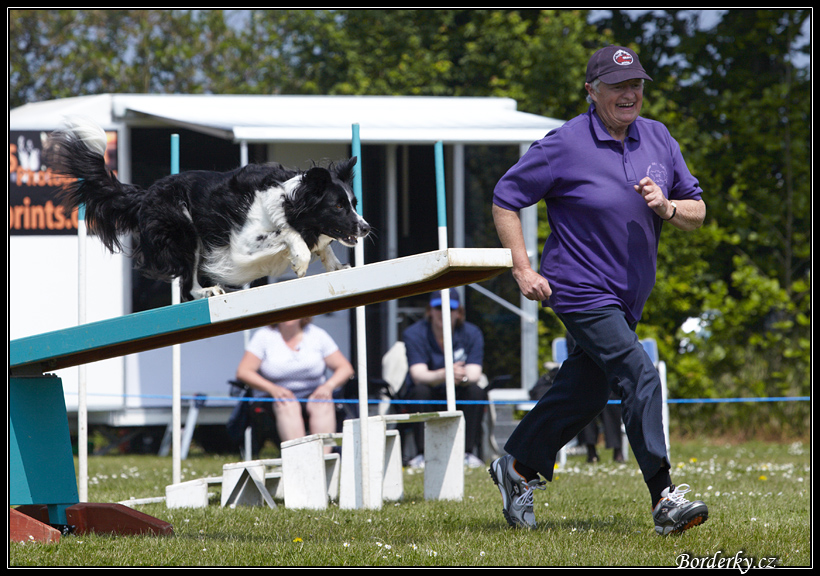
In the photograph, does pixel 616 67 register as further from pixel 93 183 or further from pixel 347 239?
pixel 93 183

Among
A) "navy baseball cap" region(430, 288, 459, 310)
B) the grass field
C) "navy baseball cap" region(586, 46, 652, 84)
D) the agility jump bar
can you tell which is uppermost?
"navy baseball cap" region(586, 46, 652, 84)

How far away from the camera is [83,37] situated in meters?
16.8

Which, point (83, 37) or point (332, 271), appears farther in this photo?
point (83, 37)

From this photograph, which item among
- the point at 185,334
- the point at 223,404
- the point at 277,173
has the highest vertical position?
the point at 277,173

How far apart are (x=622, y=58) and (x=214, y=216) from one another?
5.68 feet

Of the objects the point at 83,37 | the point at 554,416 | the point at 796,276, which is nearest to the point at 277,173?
the point at 554,416

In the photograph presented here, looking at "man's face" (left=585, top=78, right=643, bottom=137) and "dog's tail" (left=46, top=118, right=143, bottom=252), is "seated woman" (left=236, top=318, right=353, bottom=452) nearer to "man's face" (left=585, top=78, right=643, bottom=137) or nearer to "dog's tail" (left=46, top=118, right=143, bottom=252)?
"dog's tail" (left=46, top=118, right=143, bottom=252)

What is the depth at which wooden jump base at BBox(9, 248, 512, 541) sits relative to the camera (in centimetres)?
314

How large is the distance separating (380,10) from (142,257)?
1217cm

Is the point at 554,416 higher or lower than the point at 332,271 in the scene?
lower

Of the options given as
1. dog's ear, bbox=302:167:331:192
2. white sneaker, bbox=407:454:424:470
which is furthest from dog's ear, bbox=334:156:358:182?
white sneaker, bbox=407:454:424:470

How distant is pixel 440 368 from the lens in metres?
7.57

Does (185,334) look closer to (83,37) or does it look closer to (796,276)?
(796,276)

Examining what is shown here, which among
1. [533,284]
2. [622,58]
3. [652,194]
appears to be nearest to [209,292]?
[533,284]
